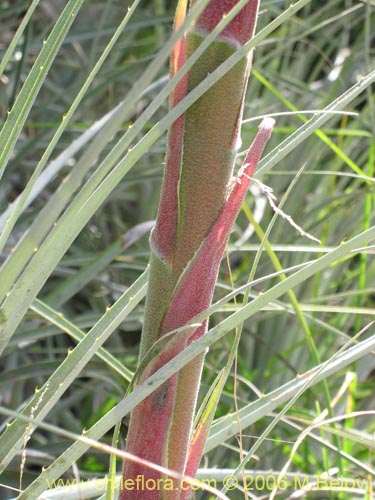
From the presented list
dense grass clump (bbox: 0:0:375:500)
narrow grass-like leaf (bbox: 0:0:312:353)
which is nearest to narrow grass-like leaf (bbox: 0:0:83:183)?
dense grass clump (bbox: 0:0:375:500)

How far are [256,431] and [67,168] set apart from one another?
513mm

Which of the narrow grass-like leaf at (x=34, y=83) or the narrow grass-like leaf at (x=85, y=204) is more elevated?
the narrow grass-like leaf at (x=34, y=83)

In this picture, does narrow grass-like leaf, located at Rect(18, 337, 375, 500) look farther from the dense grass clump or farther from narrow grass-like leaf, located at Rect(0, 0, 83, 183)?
narrow grass-like leaf, located at Rect(0, 0, 83, 183)

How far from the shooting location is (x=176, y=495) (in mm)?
389

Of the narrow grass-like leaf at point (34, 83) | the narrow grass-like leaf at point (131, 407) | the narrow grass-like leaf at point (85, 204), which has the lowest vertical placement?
the narrow grass-like leaf at point (131, 407)

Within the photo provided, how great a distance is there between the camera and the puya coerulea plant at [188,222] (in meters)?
0.34

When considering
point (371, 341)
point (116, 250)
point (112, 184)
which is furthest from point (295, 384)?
point (116, 250)

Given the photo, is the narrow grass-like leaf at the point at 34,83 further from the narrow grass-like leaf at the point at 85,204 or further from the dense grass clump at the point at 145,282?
the narrow grass-like leaf at the point at 85,204

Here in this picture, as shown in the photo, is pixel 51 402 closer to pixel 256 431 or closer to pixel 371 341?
pixel 371 341

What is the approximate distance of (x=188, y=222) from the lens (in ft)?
1.17

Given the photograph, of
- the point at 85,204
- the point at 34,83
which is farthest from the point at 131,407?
the point at 34,83

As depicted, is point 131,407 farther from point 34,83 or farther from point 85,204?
point 34,83

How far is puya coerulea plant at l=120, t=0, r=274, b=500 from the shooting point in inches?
13.4

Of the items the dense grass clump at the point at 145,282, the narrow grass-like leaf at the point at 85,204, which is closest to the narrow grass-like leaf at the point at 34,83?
the dense grass clump at the point at 145,282
